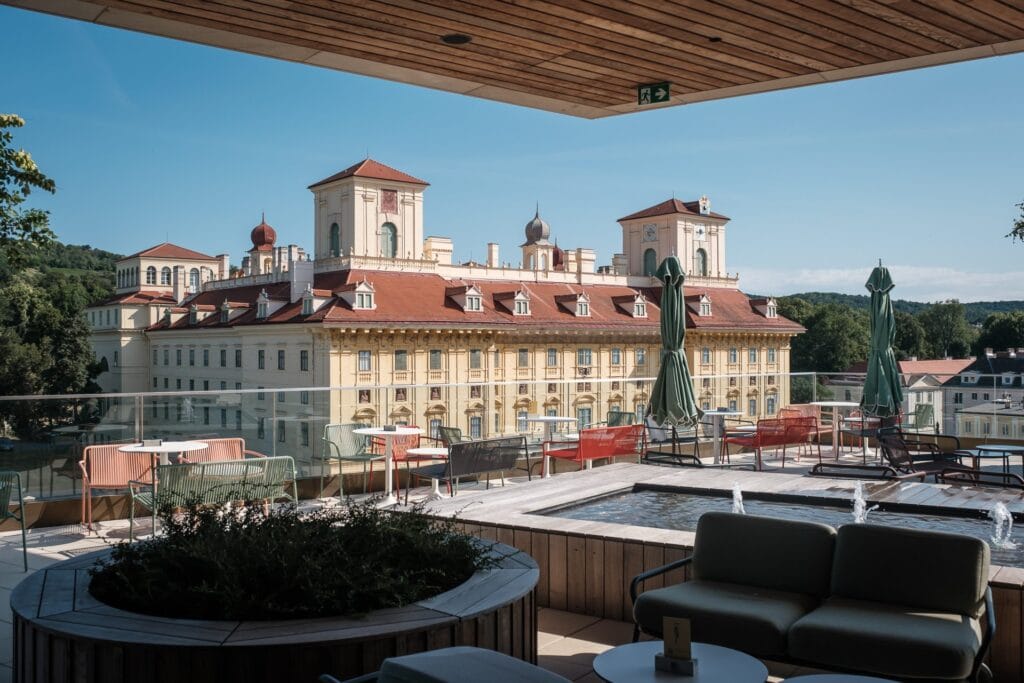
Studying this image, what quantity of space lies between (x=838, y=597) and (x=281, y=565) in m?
2.10

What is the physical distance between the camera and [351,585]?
295 centimetres

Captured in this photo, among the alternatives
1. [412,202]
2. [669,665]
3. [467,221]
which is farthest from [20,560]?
[467,221]

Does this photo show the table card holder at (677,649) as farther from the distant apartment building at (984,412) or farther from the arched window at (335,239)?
the arched window at (335,239)

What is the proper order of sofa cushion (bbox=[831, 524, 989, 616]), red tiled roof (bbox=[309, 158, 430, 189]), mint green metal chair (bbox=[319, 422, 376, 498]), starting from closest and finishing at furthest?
sofa cushion (bbox=[831, 524, 989, 616])
mint green metal chair (bbox=[319, 422, 376, 498])
red tiled roof (bbox=[309, 158, 430, 189])

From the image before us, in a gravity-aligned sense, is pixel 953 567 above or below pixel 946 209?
below

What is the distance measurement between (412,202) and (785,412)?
172ft

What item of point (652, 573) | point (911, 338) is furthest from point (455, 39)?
point (911, 338)

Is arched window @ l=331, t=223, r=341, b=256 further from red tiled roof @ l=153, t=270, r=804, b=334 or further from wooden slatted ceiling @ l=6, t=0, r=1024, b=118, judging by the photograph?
wooden slatted ceiling @ l=6, t=0, r=1024, b=118

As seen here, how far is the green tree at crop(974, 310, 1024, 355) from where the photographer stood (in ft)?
283

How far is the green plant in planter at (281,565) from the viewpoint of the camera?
115 inches

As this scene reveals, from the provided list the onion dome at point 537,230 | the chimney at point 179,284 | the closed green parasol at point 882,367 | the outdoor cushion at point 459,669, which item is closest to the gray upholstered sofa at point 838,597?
the outdoor cushion at point 459,669

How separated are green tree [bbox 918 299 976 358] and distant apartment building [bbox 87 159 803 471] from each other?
3554 centimetres

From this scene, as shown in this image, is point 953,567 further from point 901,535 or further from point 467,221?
point 467,221

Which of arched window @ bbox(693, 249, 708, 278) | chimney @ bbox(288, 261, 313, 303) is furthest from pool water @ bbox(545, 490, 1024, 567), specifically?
arched window @ bbox(693, 249, 708, 278)
